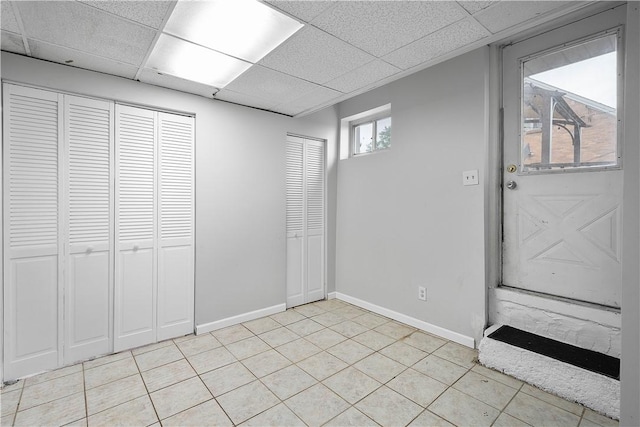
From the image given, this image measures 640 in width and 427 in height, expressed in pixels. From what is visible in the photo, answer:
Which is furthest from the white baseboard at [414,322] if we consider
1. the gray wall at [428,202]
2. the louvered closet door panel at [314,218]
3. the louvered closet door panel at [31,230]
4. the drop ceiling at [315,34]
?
the louvered closet door panel at [31,230]

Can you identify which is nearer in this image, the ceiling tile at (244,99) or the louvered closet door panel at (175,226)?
the louvered closet door panel at (175,226)

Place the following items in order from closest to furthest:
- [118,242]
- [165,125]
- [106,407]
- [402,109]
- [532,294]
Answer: [106,407], [532,294], [118,242], [165,125], [402,109]

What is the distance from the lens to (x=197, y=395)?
2.04 m

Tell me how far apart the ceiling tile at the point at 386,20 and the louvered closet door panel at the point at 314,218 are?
2.00 m

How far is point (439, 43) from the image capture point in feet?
6.63

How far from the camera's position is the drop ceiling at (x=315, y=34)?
5.41 feet

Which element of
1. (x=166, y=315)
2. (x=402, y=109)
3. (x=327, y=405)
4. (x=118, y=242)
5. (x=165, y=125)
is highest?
(x=402, y=109)

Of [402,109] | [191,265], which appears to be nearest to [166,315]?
[191,265]

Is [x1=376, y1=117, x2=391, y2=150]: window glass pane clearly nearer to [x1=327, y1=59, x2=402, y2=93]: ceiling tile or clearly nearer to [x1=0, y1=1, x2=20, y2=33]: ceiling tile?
[x1=327, y1=59, x2=402, y2=93]: ceiling tile

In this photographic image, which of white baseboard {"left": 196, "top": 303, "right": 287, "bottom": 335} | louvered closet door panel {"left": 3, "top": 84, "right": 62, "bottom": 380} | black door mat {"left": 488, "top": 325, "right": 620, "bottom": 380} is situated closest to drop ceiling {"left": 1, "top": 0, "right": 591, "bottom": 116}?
louvered closet door panel {"left": 3, "top": 84, "right": 62, "bottom": 380}

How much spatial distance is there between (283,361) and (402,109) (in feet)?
9.11

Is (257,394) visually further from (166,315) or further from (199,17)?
(199,17)

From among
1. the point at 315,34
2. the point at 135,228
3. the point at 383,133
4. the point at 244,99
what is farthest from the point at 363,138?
the point at 135,228

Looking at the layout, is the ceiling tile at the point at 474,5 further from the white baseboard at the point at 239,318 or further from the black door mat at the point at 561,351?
the white baseboard at the point at 239,318
